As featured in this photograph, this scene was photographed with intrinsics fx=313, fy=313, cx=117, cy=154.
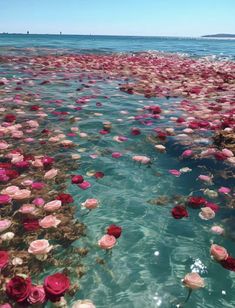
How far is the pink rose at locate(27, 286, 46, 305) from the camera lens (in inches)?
146

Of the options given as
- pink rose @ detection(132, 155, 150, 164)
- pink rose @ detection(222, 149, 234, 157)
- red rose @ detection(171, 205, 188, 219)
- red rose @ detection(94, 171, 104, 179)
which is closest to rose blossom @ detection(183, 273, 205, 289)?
red rose @ detection(171, 205, 188, 219)

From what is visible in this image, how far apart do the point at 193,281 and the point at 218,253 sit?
0.68 metres

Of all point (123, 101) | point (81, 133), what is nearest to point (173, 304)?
point (81, 133)

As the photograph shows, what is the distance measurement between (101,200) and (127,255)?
1614 mm

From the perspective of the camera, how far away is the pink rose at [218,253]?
180 inches

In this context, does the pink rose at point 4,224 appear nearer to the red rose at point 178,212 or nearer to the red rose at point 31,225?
the red rose at point 31,225

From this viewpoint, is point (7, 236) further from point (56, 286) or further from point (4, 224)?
point (56, 286)

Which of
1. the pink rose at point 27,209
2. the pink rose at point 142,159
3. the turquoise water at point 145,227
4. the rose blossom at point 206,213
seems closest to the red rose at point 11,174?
the turquoise water at point 145,227

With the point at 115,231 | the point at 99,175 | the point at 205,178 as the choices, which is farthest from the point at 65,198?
the point at 205,178

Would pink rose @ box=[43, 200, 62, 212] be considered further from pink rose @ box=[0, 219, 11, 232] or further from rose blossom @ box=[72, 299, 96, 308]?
rose blossom @ box=[72, 299, 96, 308]

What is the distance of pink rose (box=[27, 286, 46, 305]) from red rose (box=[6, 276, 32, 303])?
0.07 metres

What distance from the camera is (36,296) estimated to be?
3.72 metres

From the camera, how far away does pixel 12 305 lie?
3.74 m

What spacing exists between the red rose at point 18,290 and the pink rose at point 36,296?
0.07 m
